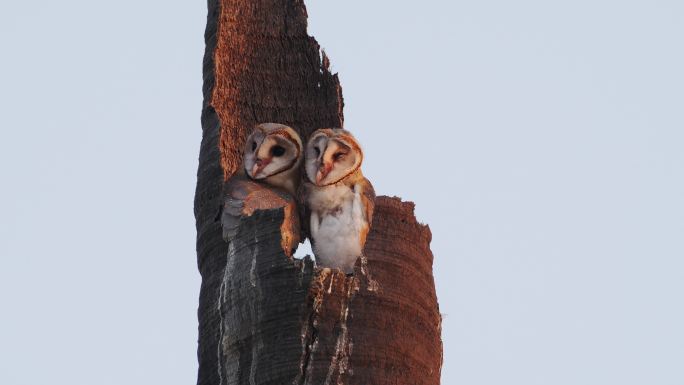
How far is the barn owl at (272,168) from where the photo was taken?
13305 millimetres

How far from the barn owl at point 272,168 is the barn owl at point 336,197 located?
0.19 m

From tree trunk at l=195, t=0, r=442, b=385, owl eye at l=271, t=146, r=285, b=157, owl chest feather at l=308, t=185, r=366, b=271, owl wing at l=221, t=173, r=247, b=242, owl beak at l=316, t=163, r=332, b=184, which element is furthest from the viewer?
owl eye at l=271, t=146, r=285, b=157

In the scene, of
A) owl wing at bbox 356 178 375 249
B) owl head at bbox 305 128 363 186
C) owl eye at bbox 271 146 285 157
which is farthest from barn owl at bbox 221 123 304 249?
owl wing at bbox 356 178 375 249

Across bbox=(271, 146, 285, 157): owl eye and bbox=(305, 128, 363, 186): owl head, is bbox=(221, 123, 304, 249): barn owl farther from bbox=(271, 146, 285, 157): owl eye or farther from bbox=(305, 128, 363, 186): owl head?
bbox=(305, 128, 363, 186): owl head

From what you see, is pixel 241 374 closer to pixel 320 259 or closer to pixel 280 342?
pixel 280 342

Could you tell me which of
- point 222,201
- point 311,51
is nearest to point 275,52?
point 311,51

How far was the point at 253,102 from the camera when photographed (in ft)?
49.8

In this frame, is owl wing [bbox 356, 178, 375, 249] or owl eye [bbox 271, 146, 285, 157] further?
owl eye [bbox 271, 146, 285, 157]

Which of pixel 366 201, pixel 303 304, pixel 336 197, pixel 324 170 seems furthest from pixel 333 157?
pixel 303 304

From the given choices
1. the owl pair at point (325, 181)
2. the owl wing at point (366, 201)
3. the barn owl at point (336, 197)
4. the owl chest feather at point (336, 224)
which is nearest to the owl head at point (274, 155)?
the owl pair at point (325, 181)

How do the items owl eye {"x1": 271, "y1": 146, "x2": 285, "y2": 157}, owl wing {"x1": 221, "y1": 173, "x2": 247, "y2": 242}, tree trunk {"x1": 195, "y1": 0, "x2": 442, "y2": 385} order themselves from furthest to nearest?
owl eye {"x1": 271, "y1": 146, "x2": 285, "y2": 157} → owl wing {"x1": 221, "y1": 173, "x2": 247, "y2": 242} → tree trunk {"x1": 195, "y1": 0, "x2": 442, "y2": 385}

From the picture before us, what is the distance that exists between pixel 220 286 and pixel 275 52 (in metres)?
4.23

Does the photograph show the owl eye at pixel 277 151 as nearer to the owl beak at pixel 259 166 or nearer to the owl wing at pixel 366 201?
the owl beak at pixel 259 166

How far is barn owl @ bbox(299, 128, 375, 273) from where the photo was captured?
13.8 metres
